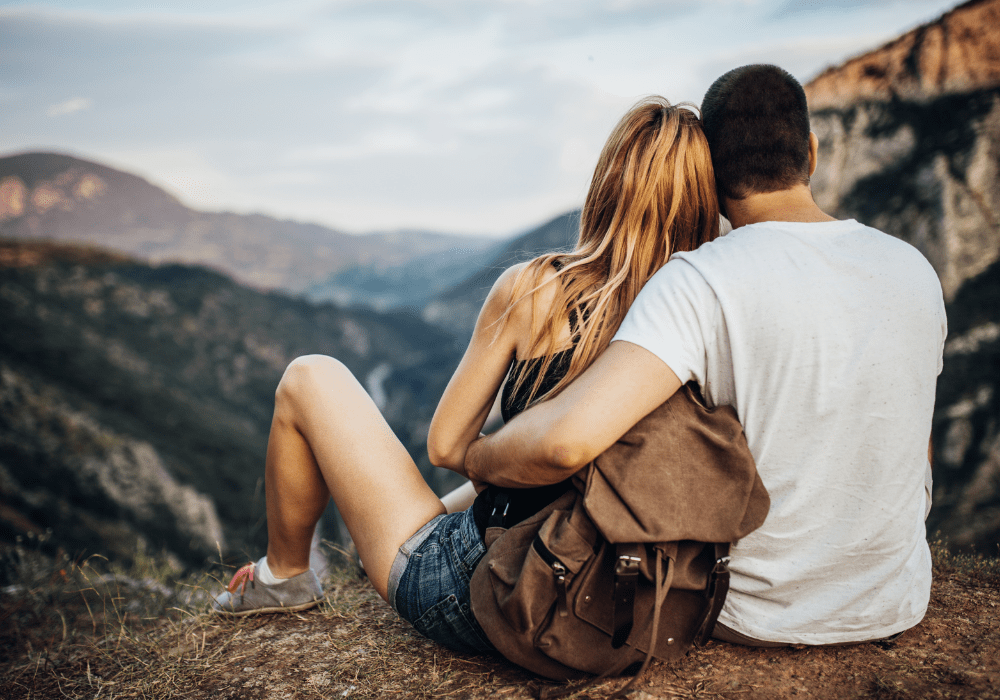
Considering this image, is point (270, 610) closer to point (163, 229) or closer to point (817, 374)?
point (817, 374)

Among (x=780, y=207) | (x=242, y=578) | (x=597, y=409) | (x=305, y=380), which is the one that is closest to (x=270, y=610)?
(x=242, y=578)

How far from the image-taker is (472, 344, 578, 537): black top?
1667mm

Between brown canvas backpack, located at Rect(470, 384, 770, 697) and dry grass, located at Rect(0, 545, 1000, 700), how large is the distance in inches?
13.5

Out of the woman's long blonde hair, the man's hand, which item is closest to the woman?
the woman's long blonde hair

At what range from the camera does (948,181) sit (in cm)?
1650

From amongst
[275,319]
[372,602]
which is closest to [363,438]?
[372,602]

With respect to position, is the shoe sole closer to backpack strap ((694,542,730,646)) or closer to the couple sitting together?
the couple sitting together

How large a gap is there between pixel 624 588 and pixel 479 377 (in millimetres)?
745

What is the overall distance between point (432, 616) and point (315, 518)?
0.69 meters

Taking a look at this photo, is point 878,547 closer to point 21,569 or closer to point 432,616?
point 432,616

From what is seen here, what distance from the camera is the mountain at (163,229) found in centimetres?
6763

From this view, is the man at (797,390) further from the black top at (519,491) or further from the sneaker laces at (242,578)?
the sneaker laces at (242,578)

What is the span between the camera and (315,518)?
2.21 metres

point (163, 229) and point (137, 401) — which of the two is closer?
point (137, 401)
